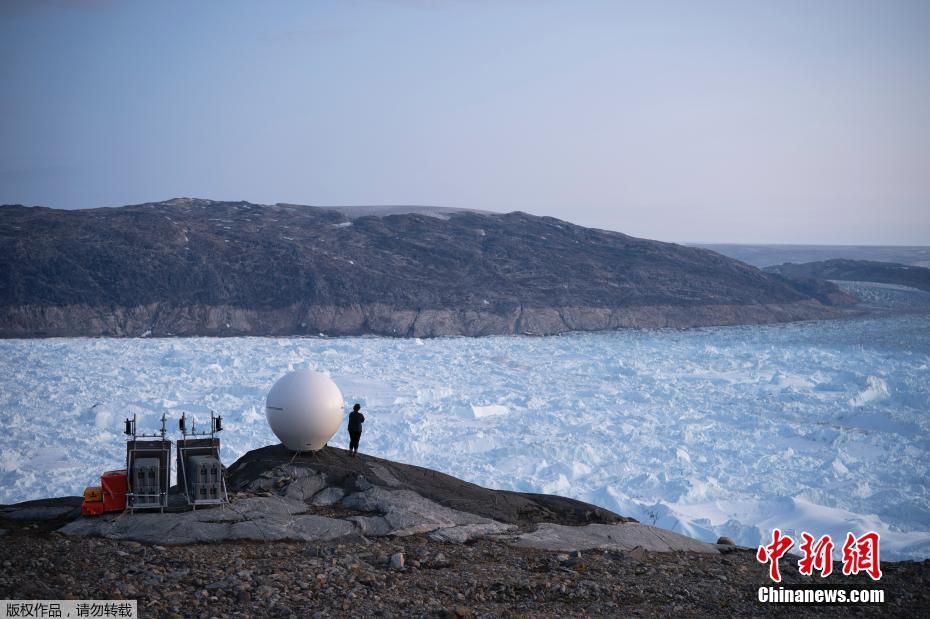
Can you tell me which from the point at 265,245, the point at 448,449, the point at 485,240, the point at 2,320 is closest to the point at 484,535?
the point at 448,449

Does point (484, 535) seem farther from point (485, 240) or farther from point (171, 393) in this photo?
point (485, 240)

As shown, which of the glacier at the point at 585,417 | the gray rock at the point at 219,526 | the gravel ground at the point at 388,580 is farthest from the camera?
the glacier at the point at 585,417

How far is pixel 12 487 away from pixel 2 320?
20.9 metres

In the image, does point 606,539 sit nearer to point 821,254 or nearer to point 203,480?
point 203,480

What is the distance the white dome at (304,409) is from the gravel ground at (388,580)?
2.26 meters

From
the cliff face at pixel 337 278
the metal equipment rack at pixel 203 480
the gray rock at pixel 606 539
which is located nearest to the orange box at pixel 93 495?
the metal equipment rack at pixel 203 480

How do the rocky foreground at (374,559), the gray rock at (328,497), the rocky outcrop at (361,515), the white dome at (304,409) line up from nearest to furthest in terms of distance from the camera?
the rocky foreground at (374,559) → the rocky outcrop at (361,515) → the gray rock at (328,497) → the white dome at (304,409)

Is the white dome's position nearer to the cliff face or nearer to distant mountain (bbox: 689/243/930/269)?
the cliff face

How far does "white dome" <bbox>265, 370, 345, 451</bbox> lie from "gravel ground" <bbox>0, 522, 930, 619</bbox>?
88.9 inches

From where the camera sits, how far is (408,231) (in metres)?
45.2

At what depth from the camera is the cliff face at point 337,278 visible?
3366cm

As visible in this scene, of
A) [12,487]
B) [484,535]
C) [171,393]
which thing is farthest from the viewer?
[171,393]

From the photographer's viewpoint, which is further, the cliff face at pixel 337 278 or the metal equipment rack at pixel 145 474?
the cliff face at pixel 337 278

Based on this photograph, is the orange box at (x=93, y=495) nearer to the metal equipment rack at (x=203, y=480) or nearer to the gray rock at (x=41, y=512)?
the gray rock at (x=41, y=512)
